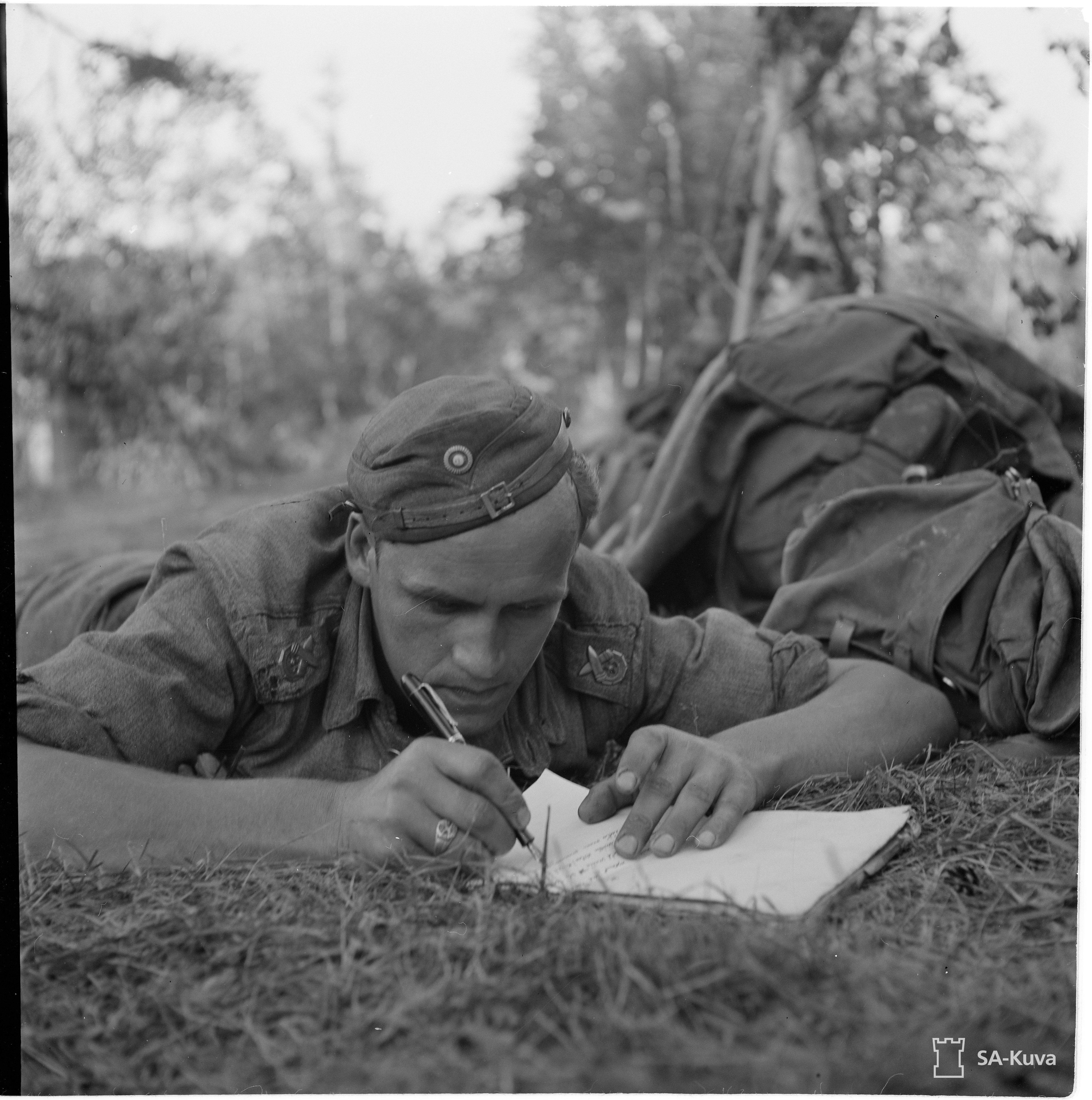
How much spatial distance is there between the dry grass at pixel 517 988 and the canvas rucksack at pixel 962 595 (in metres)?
0.81

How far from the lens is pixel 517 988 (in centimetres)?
158

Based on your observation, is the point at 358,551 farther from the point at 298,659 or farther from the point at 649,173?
the point at 649,173

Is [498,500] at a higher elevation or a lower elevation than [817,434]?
higher

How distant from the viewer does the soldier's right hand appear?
193cm

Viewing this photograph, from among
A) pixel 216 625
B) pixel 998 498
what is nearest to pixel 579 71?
pixel 998 498

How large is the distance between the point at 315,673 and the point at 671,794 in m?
0.72

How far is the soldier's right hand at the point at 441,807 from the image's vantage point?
6.32ft

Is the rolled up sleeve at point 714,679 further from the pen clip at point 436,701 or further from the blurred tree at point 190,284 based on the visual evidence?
the blurred tree at point 190,284

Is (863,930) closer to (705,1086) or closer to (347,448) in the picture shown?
(705,1086)

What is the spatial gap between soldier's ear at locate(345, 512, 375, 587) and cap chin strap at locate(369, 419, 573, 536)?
0.47ft

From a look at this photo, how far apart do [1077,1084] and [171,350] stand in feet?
24.7
